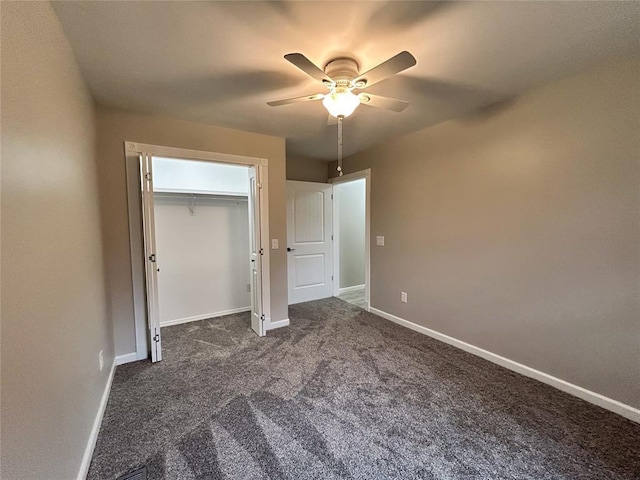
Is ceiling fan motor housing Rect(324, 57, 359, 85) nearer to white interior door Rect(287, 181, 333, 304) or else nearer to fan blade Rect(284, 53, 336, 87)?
fan blade Rect(284, 53, 336, 87)

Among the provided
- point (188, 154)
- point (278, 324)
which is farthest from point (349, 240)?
point (188, 154)

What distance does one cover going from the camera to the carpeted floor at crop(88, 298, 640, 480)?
153 centimetres

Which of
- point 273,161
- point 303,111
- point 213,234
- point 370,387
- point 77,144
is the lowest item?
point 370,387

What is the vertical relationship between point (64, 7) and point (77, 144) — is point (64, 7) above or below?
above

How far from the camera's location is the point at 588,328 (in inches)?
80.8

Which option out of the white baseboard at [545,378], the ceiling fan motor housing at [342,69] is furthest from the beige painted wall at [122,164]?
the white baseboard at [545,378]

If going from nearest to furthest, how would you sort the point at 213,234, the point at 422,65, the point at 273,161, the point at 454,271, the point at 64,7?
1. the point at 64,7
2. the point at 422,65
3. the point at 454,271
4. the point at 273,161
5. the point at 213,234

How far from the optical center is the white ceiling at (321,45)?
143 centimetres

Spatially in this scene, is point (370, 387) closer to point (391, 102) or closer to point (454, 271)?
point (454, 271)

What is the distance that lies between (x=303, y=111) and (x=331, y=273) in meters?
2.98

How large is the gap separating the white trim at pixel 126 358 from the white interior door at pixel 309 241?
2.26 metres

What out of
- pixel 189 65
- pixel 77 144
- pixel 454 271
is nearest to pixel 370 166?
pixel 454 271

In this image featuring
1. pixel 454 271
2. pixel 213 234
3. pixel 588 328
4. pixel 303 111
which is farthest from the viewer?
pixel 213 234

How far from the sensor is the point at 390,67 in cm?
154
